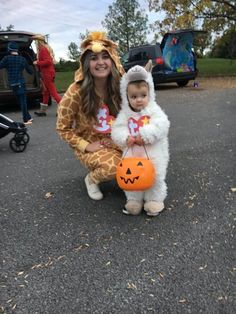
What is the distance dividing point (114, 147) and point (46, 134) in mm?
4245

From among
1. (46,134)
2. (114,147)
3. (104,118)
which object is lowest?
(46,134)

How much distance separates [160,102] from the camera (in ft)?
39.5

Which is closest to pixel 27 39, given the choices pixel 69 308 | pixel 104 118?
pixel 104 118

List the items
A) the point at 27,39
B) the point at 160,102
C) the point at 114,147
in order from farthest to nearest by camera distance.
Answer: the point at 160,102 → the point at 27,39 → the point at 114,147

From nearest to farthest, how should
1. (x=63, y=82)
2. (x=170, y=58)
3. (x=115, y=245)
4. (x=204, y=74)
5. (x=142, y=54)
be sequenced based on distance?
1. (x=115, y=245)
2. (x=142, y=54)
3. (x=170, y=58)
4. (x=63, y=82)
5. (x=204, y=74)

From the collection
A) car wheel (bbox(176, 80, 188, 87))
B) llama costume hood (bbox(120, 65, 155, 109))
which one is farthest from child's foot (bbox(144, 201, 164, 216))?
car wheel (bbox(176, 80, 188, 87))

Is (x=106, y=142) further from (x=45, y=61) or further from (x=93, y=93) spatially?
(x=45, y=61)

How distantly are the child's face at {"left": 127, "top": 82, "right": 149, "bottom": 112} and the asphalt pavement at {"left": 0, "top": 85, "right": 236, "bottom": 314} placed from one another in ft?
3.11

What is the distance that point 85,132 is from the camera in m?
4.25

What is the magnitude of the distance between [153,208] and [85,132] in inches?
42.7

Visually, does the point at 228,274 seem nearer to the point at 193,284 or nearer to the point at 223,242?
the point at 193,284

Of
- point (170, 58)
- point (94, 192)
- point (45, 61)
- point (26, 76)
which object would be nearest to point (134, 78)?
point (94, 192)

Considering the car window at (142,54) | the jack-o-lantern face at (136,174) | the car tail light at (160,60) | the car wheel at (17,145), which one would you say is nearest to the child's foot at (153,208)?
the jack-o-lantern face at (136,174)

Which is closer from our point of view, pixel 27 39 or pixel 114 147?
pixel 114 147
